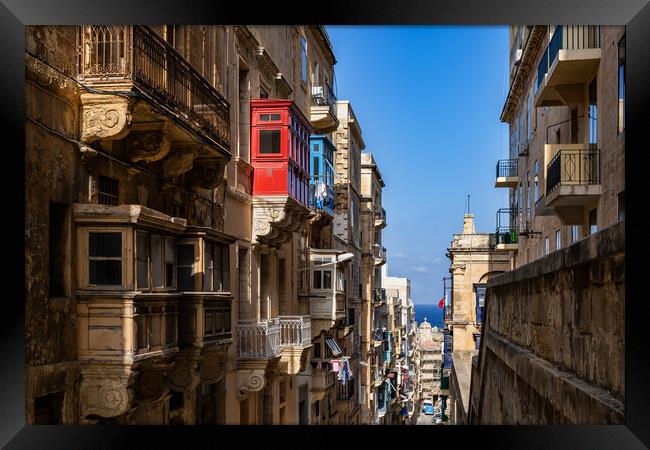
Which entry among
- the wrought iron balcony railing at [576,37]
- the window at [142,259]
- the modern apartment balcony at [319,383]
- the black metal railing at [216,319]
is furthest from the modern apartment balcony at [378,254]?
the window at [142,259]

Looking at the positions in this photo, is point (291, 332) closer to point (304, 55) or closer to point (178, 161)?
point (178, 161)

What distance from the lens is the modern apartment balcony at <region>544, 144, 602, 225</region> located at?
13.4 metres

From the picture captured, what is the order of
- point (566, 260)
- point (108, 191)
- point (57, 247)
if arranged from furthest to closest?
1. point (108, 191)
2. point (57, 247)
3. point (566, 260)

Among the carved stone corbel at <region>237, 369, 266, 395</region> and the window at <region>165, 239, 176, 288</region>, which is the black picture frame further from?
the carved stone corbel at <region>237, 369, 266, 395</region>

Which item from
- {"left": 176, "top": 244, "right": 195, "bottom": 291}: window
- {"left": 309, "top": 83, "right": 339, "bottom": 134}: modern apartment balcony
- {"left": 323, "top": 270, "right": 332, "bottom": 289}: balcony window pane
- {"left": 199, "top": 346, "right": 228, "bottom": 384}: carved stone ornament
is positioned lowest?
{"left": 199, "top": 346, "right": 228, "bottom": 384}: carved stone ornament

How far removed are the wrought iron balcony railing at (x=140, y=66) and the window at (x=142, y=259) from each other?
138 cm

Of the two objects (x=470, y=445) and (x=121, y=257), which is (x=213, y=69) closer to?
(x=121, y=257)

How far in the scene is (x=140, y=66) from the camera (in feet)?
27.0

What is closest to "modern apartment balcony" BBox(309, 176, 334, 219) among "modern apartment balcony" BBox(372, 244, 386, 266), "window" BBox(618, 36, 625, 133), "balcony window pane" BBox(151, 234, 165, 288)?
"window" BBox(618, 36, 625, 133)

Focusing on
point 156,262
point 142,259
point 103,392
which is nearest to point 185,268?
point 156,262

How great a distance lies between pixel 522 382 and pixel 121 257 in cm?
430

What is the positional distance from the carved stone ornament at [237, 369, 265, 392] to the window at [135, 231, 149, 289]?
5.96 metres

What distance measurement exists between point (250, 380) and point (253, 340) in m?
0.71

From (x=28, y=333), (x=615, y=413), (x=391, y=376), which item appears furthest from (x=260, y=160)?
(x=391, y=376)
